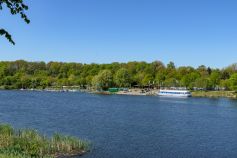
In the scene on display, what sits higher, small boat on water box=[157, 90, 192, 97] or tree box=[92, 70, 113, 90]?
tree box=[92, 70, 113, 90]

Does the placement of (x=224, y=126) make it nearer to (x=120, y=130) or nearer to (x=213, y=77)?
(x=120, y=130)

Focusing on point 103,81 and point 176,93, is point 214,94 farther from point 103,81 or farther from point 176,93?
point 103,81

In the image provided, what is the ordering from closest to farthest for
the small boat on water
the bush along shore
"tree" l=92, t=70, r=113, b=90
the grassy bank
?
the bush along shore < the small boat on water < the grassy bank < "tree" l=92, t=70, r=113, b=90

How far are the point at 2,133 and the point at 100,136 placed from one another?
12.6m

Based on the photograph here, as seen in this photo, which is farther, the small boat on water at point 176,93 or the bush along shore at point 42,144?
the small boat on water at point 176,93

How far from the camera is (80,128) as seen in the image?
162 feet

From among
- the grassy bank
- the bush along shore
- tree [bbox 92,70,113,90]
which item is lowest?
the bush along shore

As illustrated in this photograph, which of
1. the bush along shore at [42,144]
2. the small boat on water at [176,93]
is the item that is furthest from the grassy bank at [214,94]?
the bush along shore at [42,144]

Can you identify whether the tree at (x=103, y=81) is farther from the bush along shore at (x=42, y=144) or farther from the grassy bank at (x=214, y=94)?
the bush along shore at (x=42, y=144)

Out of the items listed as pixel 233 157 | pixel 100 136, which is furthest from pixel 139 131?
pixel 233 157

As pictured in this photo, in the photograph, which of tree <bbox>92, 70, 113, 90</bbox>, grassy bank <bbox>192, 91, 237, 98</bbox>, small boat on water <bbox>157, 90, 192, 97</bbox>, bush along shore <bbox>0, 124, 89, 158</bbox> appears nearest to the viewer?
bush along shore <bbox>0, 124, 89, 158</bbox>

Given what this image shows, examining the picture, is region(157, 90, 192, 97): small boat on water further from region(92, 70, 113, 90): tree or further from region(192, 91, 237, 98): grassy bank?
region(92, 70, 113, 90): tree

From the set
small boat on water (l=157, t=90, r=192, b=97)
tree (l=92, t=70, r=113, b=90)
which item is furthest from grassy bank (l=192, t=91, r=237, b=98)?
tree (l=92, t=70, r=113, b=90)

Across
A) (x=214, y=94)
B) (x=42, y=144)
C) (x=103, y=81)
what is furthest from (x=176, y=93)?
(x=42, y=144)
